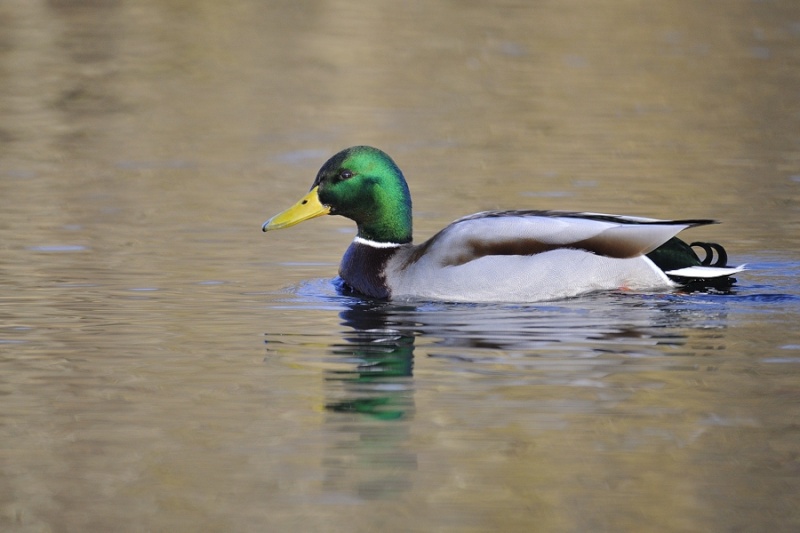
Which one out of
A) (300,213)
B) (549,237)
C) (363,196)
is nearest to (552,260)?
(549,237)

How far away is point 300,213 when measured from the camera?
32.7 feet

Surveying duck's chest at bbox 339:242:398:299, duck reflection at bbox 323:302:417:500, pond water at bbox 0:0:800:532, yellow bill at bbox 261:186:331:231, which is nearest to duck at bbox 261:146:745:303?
pond water at bbox 0:0:800:532

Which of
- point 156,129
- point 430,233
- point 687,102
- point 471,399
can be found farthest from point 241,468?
point 687,102

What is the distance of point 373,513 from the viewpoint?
5.48m

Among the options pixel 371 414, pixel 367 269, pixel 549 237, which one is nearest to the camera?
pixel 371 414

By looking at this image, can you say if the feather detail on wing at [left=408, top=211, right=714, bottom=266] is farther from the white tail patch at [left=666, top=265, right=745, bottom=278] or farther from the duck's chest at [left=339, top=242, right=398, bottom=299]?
the duck's chest at [left=339, top=242, right=398, bottom=299]

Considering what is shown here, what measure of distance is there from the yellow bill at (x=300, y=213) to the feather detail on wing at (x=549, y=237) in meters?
1.10

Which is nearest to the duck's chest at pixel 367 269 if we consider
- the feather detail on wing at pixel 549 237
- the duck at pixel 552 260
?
the duck at pixel 552 260

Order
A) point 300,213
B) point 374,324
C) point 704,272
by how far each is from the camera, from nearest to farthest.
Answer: point 374,324, point 704,272, point 300,213

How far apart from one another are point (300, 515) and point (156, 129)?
12.3 m

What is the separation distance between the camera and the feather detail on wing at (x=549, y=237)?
9.18 meters

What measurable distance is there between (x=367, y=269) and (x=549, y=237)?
51.6 inches

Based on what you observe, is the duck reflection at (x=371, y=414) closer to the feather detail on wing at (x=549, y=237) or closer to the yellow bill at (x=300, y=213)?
the feather detail on wing at (x=549, y=237)

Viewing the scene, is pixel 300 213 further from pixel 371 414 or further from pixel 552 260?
pixel 371 414
